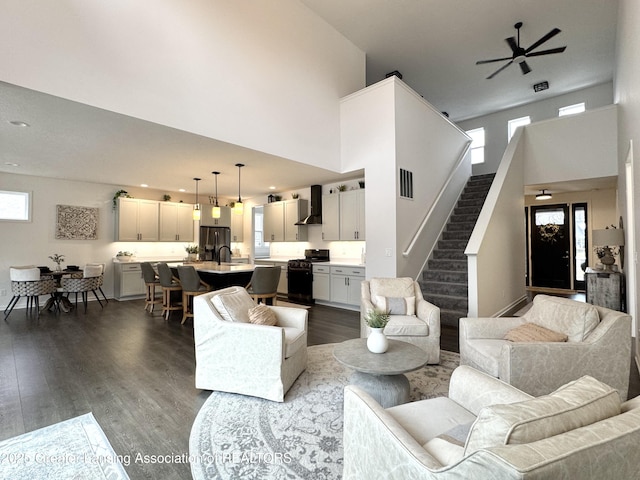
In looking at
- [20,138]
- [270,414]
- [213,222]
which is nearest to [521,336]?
[270,414]

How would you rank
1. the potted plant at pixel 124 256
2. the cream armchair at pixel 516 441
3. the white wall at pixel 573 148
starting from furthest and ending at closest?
1. the potted plant at pixel 124 256
2. the white wall at pixel 573 148
3. the cream armchair at pixel 516 441

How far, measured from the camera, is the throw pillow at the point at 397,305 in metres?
3.74

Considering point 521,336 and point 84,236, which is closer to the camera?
point 521,336

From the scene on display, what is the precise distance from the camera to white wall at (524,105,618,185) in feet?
18.9

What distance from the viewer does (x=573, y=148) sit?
610cm

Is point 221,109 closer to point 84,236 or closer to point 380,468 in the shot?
point 380,468

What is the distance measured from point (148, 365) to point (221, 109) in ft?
11.4

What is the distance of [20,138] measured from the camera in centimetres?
445

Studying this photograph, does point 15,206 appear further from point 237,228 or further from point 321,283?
point 321,283

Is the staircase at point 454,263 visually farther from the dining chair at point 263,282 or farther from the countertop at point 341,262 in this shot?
the dining chair at point 263,282

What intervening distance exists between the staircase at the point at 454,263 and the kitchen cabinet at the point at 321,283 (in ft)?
6.43

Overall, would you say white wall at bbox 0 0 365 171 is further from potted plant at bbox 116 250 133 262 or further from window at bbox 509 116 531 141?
window at bbox 509 116 531 141

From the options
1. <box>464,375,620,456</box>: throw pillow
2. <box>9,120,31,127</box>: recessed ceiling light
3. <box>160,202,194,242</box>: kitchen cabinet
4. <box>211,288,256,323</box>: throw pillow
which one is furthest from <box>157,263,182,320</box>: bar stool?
<box>464,375,620,456</box>: throw pillow

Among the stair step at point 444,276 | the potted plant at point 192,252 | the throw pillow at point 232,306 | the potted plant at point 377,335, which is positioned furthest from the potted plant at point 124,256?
the potted plant at point 377,335
